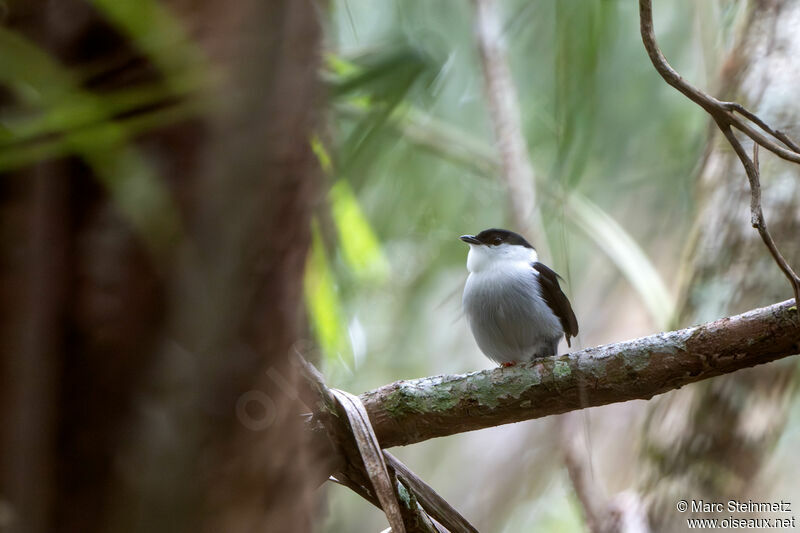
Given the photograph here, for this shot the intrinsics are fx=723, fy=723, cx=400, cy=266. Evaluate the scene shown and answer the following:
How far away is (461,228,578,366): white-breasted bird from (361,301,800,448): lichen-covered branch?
5.14 feet

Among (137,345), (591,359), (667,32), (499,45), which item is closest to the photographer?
(137,345)

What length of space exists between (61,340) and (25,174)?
13 centimetres

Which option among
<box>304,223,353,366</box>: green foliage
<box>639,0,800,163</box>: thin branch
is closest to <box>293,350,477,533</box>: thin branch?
<box>304,223,353,366</box>: green foliage

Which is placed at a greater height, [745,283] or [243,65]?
[745,283]

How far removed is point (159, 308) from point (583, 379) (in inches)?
68.9

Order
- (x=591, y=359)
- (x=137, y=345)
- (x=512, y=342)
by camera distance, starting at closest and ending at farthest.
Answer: (x=137, y=345), (x=591, y=359), (x=512, y=342)

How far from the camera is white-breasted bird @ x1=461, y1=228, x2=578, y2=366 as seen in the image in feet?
12.6

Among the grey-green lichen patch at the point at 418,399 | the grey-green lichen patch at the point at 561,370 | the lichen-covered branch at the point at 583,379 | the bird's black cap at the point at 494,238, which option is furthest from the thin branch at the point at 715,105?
the bird's black cap at the point at 494,238

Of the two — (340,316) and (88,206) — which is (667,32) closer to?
(340,316)

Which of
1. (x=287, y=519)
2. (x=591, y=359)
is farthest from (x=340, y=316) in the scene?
(x=591, y=359)

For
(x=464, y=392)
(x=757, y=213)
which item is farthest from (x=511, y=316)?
(x=757, y=213)

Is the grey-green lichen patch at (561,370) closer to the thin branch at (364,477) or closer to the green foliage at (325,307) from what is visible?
the thin branch at (364,477)

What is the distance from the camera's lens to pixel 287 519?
0.57m

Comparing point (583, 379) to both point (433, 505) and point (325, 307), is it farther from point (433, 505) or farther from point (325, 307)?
point (325, 307)
